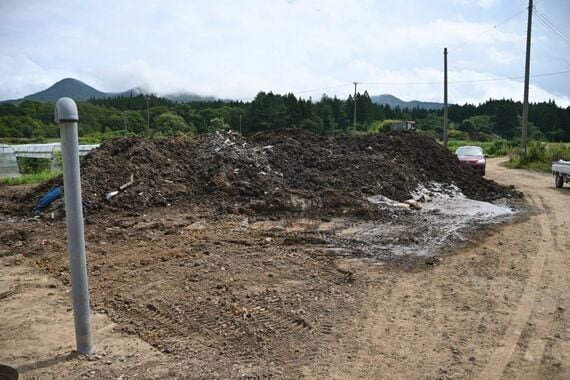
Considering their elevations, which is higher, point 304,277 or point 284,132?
point 284,132

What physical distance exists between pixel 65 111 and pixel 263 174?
987 centimetres

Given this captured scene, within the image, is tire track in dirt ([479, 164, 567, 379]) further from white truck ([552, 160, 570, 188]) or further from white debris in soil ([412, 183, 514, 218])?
white truck ([552, 160, 570, 188])

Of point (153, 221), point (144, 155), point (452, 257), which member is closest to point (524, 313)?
point (452, 257)

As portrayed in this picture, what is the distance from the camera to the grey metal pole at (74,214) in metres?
3.44

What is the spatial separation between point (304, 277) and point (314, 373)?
2.49 m

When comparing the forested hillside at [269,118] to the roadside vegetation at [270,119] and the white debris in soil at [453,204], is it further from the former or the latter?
the white debris in soil at [453,204]

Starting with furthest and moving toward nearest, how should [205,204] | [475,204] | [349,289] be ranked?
1. [475,204]
2. [205,204]
3. [349,289]

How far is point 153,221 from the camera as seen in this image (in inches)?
395

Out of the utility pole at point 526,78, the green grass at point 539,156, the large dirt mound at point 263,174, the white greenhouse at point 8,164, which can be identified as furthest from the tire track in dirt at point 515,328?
the utility pole at point 526,78

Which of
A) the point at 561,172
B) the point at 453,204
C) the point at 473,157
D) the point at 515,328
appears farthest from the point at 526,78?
the point at 515,328

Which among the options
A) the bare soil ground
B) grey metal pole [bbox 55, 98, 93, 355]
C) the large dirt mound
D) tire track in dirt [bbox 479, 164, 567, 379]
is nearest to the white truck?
the large dirt mound

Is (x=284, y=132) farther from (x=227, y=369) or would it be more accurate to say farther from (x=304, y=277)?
(x=227, y=369)

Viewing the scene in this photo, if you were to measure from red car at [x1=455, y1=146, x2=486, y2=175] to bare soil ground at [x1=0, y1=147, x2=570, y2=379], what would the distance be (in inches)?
556

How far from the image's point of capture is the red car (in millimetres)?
22328
